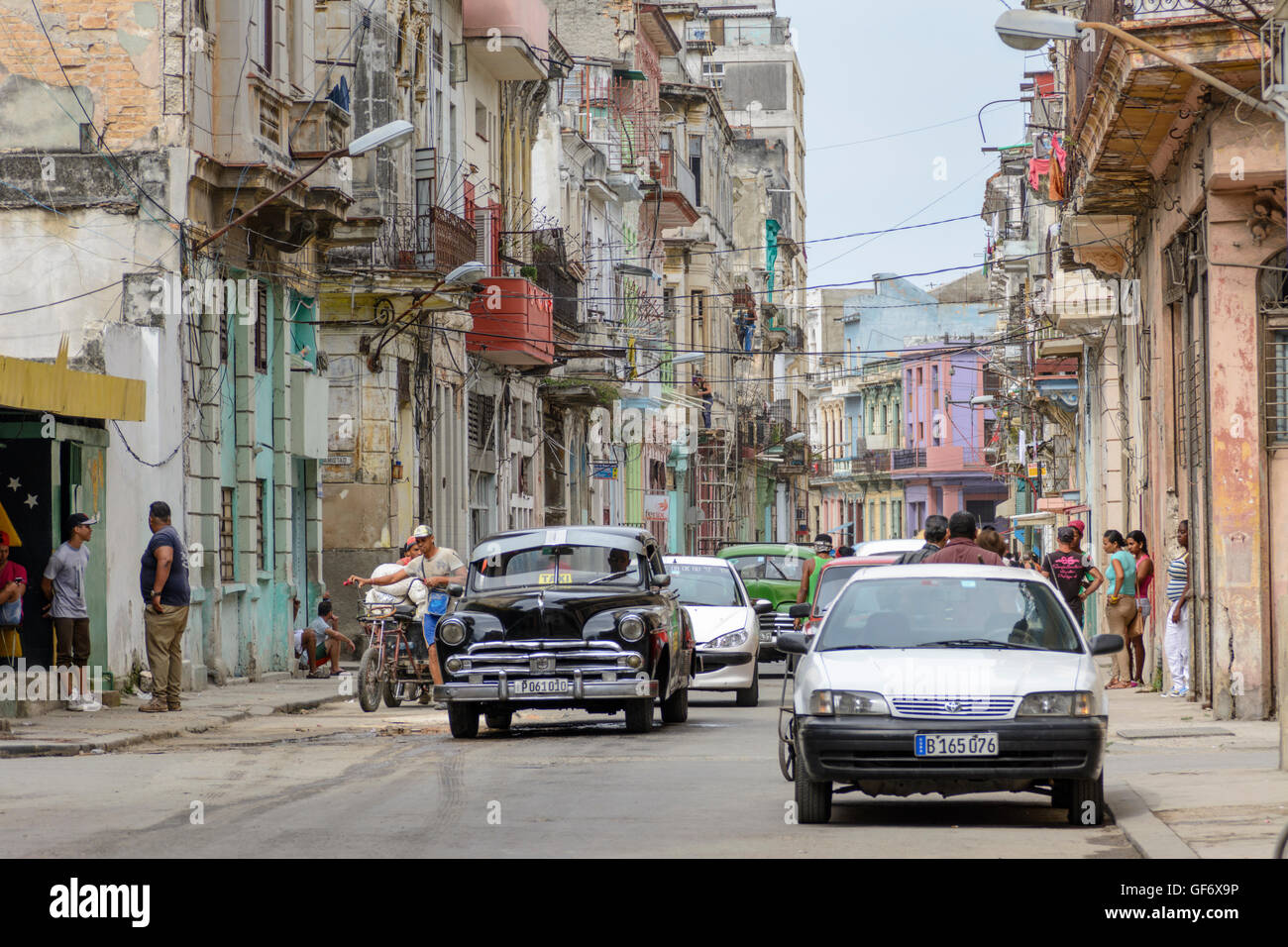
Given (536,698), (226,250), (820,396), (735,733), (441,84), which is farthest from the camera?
(820,396)

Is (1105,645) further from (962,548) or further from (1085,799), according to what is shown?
(962,548)

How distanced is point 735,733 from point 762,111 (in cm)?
9055

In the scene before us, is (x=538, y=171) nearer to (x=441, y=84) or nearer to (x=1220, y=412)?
(x=441, y=84)

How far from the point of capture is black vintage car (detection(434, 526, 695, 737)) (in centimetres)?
1755

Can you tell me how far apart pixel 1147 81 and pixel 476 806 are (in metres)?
9.80

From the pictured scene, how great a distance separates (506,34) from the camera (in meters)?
40.7

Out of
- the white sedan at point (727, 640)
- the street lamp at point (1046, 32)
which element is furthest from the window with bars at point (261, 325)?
the street lamp at point (1046, 32)

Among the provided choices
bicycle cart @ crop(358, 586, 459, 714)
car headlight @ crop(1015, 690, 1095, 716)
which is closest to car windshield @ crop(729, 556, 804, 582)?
bicycle cart @ crop(358, 586, 459, 714)

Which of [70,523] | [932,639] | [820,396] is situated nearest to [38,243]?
[70,523]

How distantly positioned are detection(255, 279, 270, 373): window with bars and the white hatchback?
1697cm

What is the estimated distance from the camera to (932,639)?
39.8ft

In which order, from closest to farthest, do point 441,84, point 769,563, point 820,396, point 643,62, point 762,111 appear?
point 769,563
point 441,84
point 643,62
point 762,111
point 820,396

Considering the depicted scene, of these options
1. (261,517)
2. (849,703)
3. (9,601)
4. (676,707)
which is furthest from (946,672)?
(261,517)

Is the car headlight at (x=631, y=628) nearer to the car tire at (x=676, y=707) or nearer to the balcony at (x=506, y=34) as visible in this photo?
the car tire at (x=676, y=707)
